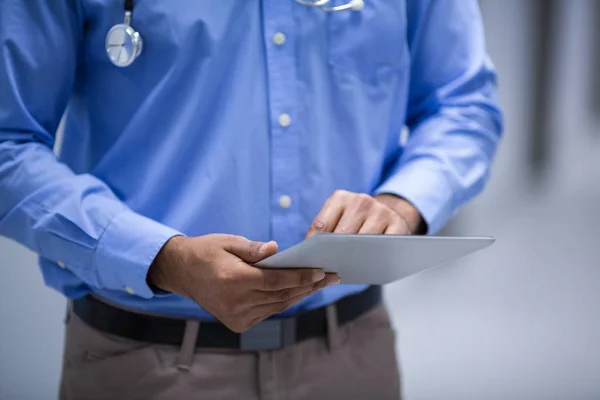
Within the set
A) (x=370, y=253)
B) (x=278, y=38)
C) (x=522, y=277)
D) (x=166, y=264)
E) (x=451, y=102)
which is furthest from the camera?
(x=522, y=277)

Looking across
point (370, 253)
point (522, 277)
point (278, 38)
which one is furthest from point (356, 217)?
point (522, 277)

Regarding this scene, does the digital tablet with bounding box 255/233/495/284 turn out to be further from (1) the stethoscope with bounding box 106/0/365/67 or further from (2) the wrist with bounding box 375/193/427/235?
(1) the stethoscope with bounding box 106/0/365/67

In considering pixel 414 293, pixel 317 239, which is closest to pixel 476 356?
pixel 414 293

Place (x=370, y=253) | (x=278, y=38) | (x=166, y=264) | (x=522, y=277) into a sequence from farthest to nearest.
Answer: (x=522, y=277), (x=278, y=38), (x=166, y=264), (x=370, y=253)

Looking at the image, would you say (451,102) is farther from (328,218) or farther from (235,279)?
(235,279)

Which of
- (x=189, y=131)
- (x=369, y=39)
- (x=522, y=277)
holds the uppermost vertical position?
(x=369, y=39)

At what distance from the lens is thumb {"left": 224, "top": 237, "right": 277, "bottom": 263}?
0.75 m

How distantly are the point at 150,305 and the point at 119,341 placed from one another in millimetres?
67

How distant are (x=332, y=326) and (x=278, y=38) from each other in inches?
15.4

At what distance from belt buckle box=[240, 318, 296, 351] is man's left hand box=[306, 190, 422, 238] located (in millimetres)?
157

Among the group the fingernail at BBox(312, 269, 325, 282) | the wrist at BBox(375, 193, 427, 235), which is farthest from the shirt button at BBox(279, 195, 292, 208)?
the fingernail at BBox(312, 269, 325, 282)

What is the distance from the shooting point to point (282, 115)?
0.96 metres

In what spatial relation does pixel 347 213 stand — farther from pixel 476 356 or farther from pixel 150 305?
pixel 476 356

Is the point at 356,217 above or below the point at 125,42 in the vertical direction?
below
